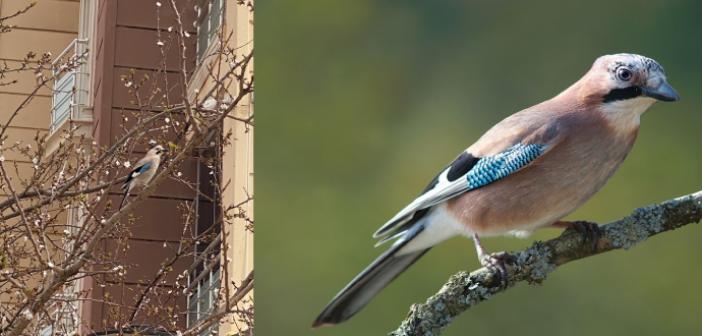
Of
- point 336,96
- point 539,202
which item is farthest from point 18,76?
point 539,202

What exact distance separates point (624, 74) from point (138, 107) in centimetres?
393

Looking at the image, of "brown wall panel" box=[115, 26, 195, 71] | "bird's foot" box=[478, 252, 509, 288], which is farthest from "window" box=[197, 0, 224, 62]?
"bird's foot" box=[478, 252, 509, 288]

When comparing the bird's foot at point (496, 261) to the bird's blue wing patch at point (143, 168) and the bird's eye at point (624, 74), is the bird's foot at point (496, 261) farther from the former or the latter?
the bird's blue wing patch at point (143, 168)

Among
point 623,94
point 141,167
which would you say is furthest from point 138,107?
point 623,94

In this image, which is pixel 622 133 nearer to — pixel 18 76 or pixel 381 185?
pixel 381 185

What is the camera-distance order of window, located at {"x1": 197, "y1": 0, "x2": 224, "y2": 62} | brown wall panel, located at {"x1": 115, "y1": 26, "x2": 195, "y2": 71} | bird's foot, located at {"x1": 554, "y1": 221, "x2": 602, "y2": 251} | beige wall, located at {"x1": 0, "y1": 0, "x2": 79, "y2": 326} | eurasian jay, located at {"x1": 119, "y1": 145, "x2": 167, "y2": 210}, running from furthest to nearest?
beige wall, located at {"x1": 0, "y1": 0, "x2": 79, "y2": 326} < brown wall panel, located at {"x1": 115, "y1": 26, "x2": 195, "y2": 71} < window, located at {"x1": 197, "y1": 0, "x2": 224, "y2": 62} < eurasian jay, located at {"x1": 119, "y1": 145, "x2": 167, "y2": 210} < bird's foot, located at {"x1": 554, "y1": 221, "x2": 602, "y2": 251}

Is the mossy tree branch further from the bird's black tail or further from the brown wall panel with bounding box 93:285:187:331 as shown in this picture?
the brown wall panel with bounding box 93:285:187:331

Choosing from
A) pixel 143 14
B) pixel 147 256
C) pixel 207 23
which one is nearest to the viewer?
pixel 147 256

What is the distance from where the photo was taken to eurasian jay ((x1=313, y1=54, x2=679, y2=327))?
2.42 m

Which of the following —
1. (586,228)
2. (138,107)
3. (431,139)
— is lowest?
(586,228)

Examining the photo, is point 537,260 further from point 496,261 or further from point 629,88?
point 629,88

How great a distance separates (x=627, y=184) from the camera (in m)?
2.57

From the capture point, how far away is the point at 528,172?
2.47 metres

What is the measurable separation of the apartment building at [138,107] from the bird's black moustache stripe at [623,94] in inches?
128
